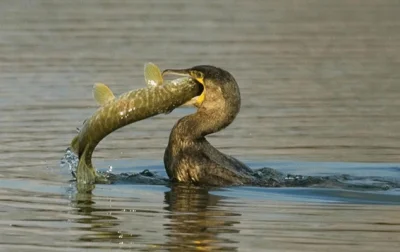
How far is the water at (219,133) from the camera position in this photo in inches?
430

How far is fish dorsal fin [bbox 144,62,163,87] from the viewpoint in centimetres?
1252

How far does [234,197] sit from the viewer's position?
12648 mm

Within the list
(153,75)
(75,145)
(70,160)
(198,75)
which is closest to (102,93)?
(153,75)

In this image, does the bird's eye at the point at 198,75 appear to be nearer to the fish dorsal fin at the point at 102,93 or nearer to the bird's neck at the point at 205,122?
the bird's neck at the point at 205,122

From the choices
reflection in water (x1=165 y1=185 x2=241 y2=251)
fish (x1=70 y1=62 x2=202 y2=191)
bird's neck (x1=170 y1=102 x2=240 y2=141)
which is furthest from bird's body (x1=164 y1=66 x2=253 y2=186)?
fish (x1=70 y1=62 x2=202 y2=191)

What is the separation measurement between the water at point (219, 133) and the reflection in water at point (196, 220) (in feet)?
0.06

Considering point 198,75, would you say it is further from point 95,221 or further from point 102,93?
point 95,221

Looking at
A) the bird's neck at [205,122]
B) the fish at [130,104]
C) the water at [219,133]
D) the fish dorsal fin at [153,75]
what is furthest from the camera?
the bird's neck at [205,122]

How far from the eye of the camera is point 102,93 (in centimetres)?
1270

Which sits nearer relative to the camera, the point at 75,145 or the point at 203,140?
the point at 75,145

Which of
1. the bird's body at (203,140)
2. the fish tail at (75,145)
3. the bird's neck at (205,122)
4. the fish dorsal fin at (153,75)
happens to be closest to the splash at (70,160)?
the fish tail at (75,145)

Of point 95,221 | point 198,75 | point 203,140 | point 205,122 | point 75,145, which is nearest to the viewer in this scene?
point 95,221

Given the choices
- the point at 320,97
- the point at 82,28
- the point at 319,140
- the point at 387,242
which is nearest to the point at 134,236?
the point at 387,242

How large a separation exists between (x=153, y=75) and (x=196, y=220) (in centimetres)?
173
